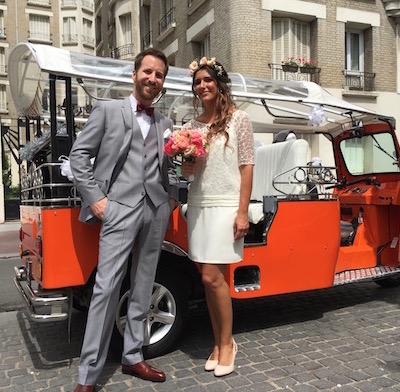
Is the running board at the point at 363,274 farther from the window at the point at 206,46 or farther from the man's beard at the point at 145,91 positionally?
the window at the point at 206,46

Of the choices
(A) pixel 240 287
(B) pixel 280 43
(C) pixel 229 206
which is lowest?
(A) pixel 240 287

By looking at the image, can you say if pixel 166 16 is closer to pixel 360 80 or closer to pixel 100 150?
pixel 360 80

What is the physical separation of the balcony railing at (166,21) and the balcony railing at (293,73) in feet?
18.8

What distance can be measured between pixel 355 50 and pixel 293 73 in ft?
10.0

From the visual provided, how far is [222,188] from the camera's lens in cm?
336

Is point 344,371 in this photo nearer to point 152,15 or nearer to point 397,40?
point 397,40

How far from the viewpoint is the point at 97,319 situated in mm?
3135

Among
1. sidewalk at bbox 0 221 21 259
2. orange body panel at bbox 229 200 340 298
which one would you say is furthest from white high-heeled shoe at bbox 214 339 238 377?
sidewalk at bbox 0 221 21 259

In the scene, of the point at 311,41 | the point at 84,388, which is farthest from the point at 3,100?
the point at 84,388

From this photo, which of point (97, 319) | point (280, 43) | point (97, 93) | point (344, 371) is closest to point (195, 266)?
point (97, 319)

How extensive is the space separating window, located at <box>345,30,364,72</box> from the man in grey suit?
13578mm

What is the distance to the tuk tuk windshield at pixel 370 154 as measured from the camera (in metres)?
5.68

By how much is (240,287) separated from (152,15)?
59.8ft

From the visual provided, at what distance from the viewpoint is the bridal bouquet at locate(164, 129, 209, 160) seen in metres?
3.12
